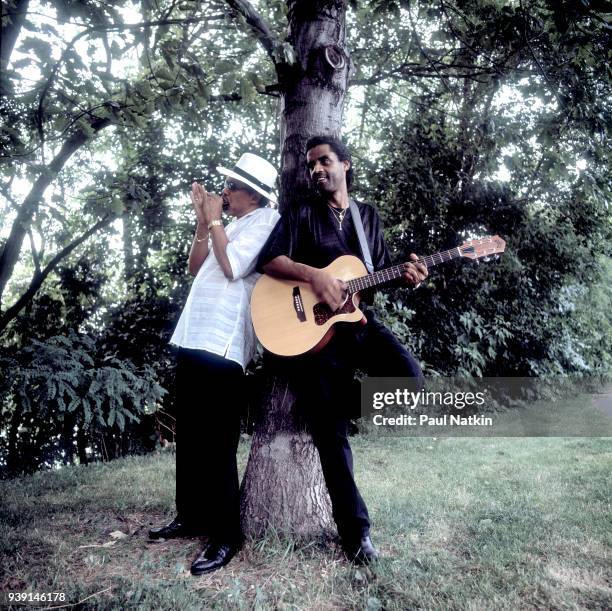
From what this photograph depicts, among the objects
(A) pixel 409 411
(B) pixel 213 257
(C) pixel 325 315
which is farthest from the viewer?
(A) pixel 409 411

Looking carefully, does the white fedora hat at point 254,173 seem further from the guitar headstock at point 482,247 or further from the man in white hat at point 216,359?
the guitar headstock at point 482,247

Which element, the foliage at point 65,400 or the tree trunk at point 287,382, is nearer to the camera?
the tree trunk at point 287,382

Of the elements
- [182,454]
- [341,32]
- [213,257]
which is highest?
[341,32]

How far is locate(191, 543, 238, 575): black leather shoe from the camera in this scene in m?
2.60

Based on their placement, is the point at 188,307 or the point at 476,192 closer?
the point at 188,307

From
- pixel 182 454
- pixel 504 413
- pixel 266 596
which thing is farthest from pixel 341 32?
pixel 504 413

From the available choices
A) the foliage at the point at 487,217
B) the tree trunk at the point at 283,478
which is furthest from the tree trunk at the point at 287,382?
the foliage at the point at 487,217

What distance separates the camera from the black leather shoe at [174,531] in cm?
303

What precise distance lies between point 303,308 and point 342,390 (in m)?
0.50

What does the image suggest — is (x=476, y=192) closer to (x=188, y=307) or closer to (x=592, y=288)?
(x=592, y=288)

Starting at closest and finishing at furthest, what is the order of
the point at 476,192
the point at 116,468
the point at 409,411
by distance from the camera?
the point at 116,468
the point at 476,192
the point at 409,411

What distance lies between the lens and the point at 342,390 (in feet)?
9.24

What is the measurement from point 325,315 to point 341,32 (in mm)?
1943

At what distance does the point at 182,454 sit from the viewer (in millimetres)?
3059
